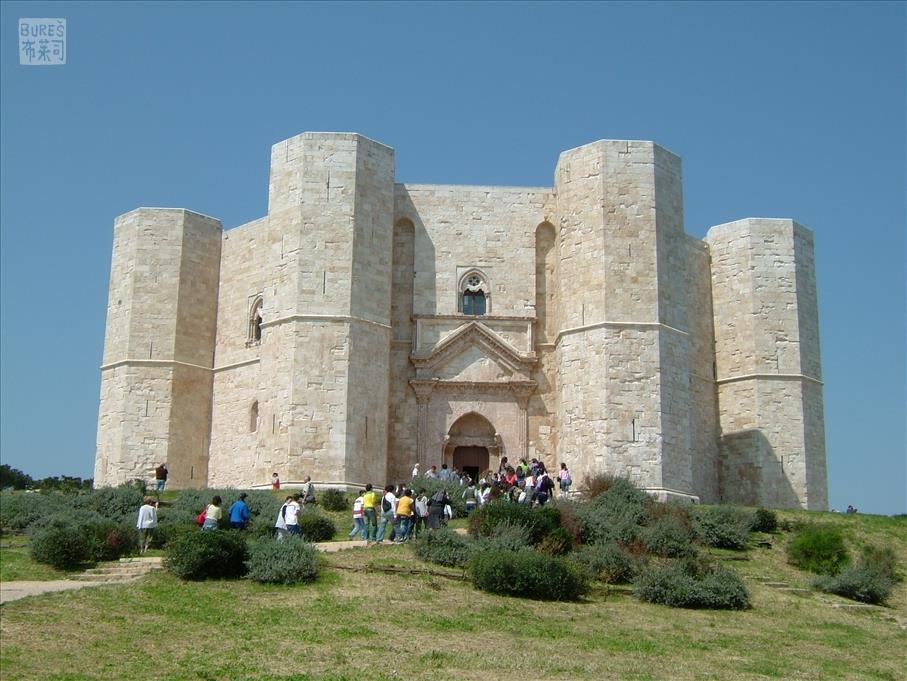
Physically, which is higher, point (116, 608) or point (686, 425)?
point (686, 425)

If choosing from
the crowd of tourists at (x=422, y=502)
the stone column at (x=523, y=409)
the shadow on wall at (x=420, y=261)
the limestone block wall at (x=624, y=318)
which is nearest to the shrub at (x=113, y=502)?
the crowd of tourists at (x=422, y=502)

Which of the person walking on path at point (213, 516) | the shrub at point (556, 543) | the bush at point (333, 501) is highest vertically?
the bush at point (333, 501)

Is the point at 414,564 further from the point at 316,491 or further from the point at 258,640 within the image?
the point at 316,491

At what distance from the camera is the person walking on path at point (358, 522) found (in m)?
21.7

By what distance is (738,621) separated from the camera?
17016 mm

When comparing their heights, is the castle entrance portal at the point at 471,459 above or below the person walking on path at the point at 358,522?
above

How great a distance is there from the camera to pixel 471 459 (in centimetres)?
3117

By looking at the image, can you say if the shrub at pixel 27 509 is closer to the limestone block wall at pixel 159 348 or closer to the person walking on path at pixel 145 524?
the person walking on path at pixel 145 524

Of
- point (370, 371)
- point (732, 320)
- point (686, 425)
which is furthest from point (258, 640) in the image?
point (732, 320)

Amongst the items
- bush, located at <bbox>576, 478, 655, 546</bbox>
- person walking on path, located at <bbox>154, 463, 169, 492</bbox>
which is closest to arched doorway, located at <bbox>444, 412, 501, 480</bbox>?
bush, located at <bbox>576, 478, 655, 546</bbox>

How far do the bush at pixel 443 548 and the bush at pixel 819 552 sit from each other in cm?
792

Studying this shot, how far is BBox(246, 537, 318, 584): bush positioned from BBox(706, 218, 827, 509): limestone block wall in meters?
17.8

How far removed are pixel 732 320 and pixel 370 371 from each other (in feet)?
36.9

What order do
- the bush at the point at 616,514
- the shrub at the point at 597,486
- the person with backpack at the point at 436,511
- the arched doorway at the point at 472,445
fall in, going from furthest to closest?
the arched doorway at the point at 472,445 < the shrub at the point at 597,486 < the bush at the point at 616,514 < the person with backpack at the point at 436,511
